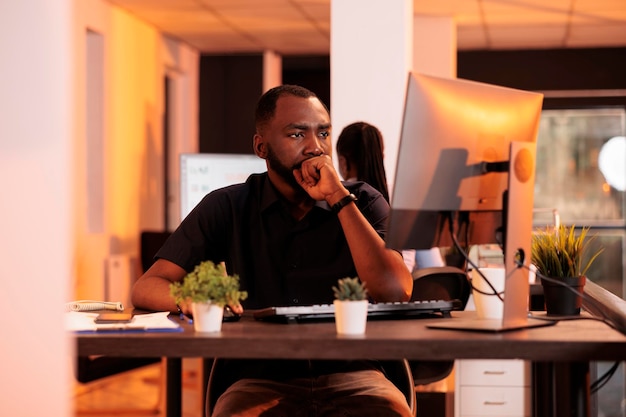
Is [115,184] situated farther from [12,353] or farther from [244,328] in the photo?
[12,353]

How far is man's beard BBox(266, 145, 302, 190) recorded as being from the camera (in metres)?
2.58

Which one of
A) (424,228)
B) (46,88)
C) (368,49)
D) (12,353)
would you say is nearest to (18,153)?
(46,88)

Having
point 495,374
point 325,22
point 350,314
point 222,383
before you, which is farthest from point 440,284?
point 325,22

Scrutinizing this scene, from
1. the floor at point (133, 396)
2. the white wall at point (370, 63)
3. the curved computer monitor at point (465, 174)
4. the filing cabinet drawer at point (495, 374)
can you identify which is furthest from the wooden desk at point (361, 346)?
the white wall at point (370, 63)

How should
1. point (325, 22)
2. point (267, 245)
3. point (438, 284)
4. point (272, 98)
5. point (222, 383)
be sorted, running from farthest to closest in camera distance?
1. point (325, 22)
2. point (438, 284)
3. point (272, 98)
4. point (267, 245)
5. point (222, 383)

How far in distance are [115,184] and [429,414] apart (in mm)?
4531

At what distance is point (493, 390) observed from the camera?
14.2ft

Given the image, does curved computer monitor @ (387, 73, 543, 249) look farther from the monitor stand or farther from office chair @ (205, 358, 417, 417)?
office chair @ (205, 358, 417, 417)

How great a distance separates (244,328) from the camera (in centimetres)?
195

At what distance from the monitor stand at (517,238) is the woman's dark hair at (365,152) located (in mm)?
1951

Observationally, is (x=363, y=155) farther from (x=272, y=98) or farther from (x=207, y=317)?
(x=207, y=317)

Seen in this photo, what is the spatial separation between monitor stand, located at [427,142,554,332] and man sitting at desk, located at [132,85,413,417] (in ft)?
1.09

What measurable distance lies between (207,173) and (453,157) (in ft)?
14.0

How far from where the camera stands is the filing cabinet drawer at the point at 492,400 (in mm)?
4305
